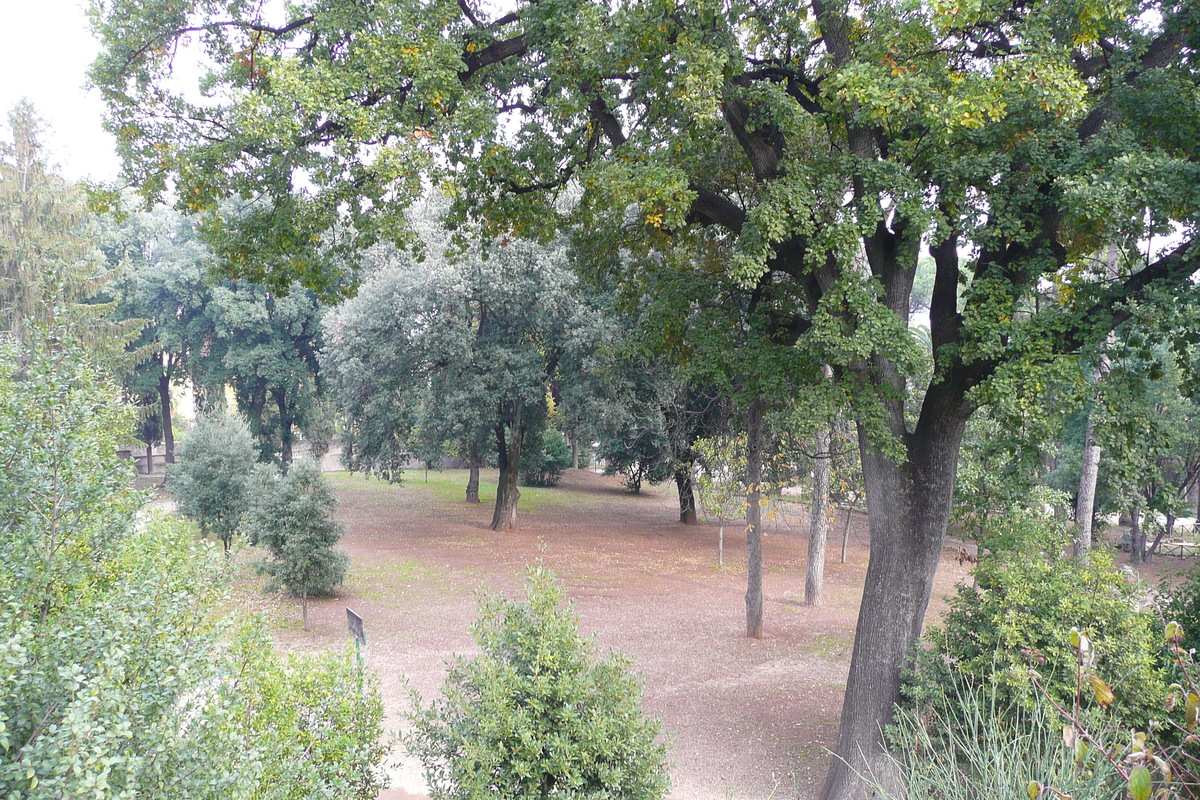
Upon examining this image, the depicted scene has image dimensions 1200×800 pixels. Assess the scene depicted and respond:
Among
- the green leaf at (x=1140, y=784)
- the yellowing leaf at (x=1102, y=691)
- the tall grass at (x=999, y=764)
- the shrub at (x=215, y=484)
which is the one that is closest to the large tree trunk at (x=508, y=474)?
the shrub at (x=215, y=484)

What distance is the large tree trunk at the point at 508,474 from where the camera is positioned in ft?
67.5

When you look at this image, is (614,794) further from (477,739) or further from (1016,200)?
(1016,200)

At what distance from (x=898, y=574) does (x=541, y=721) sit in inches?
160

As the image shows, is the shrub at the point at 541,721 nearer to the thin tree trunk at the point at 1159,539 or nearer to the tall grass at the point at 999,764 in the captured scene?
the tall grass at the point at 999,764

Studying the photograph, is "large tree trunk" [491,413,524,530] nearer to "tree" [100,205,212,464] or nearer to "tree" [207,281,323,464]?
"tree" [207,281,323,464]

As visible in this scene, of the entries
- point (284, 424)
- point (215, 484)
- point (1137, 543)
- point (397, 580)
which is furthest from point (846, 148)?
point (284, 424)

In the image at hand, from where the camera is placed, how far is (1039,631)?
555 cm

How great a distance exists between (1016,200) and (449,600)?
11.7 meters

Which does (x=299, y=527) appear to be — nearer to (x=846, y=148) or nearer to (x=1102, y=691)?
(x=846, y=148)

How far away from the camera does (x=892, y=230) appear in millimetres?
7043

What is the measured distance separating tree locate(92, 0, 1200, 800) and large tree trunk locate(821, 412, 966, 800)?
0.8 inches

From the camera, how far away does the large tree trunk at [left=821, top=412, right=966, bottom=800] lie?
253 inches

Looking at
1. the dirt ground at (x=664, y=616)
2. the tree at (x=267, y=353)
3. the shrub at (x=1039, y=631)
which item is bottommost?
the dirt ground at (x=664, y=616)

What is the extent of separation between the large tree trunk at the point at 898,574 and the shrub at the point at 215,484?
1267cm
